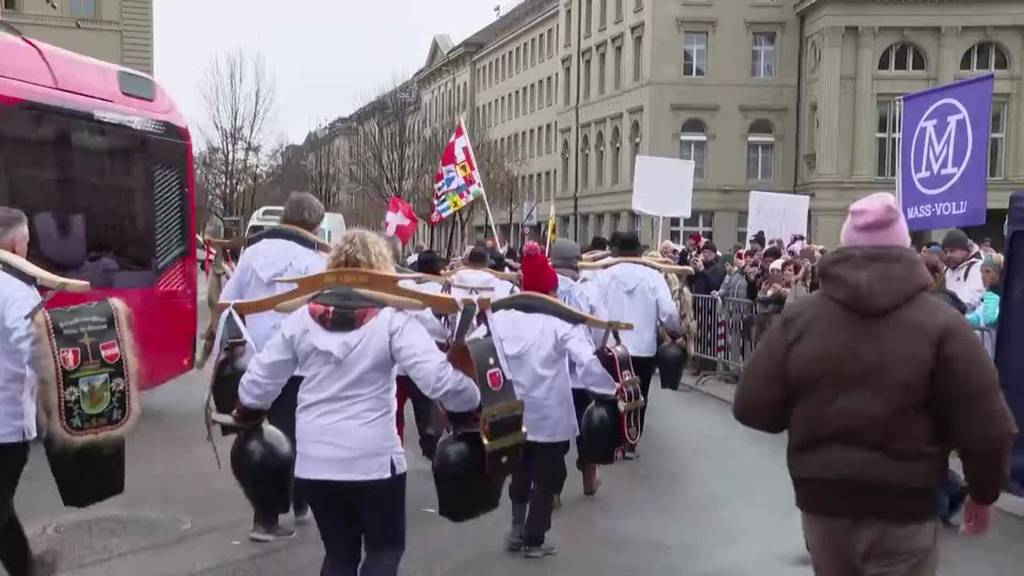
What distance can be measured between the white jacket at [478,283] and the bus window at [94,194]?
3.61m

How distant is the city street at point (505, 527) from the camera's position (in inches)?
257

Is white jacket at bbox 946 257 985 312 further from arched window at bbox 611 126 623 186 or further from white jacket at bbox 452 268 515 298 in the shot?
arched window at bbox 611 126 623 186

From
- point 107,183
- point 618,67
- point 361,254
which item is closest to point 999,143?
point 618,67

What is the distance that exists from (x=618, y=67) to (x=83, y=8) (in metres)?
26.8

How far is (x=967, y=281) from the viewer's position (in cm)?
1005

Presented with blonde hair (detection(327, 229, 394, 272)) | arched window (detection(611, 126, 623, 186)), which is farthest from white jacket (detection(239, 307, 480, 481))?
arched window (detection(611, 126, 623, 186))

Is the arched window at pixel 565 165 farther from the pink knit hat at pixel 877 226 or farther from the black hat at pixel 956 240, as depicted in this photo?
the pink knit hat at pixel 877 226

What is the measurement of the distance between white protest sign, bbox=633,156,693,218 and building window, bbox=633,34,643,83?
36.8 metres

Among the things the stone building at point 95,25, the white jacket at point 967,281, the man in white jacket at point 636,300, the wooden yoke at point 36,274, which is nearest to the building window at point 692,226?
the stone building at point 95,25

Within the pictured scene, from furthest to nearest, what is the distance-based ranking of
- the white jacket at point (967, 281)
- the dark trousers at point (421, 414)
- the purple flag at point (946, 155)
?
1. the white jacket at point (967, 281)
2. the purple flag at point (946, 155)
3. the dark trousers at point (421, 414)

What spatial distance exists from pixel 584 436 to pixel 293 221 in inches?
86.4

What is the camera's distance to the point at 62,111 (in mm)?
10164

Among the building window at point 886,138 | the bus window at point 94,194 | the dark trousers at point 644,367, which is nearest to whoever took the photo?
the dark trousers at point 644,367

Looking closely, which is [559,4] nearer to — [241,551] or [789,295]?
[789,295]
